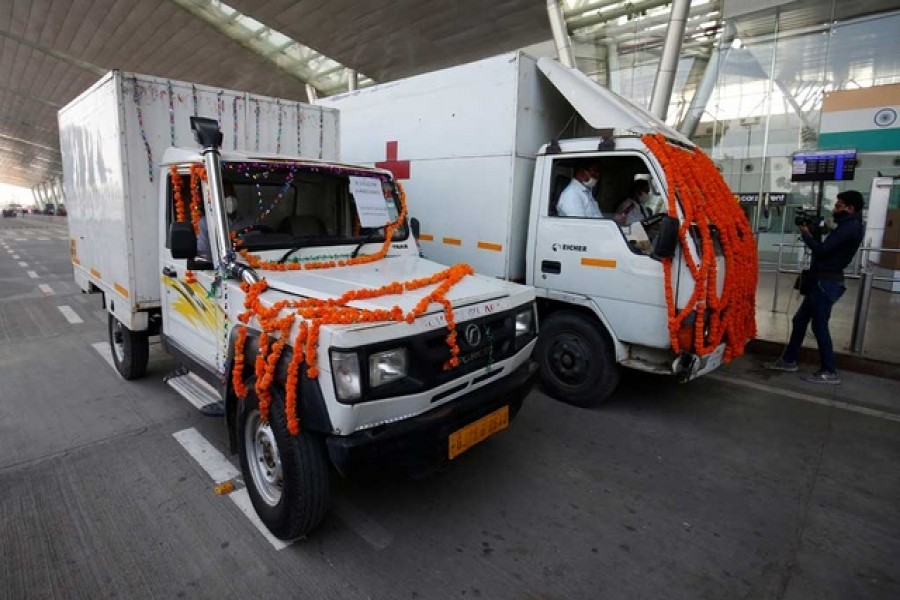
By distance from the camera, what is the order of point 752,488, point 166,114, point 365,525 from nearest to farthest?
point 365,525 → point 752,488 → point 166,114

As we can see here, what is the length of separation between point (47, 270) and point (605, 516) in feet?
50.6

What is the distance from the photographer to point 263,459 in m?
2.94

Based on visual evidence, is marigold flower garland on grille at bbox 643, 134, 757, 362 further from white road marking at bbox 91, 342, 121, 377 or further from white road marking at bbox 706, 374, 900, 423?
white road marking at bbox 91, 342, 121, 377

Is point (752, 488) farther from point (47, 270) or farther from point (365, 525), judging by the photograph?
point (47, 270)

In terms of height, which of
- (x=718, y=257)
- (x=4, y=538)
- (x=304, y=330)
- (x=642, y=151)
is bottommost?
(x=4, y=538)

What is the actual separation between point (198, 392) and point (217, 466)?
571mm

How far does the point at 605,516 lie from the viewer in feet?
10.1

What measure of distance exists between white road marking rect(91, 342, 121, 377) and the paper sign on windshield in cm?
373

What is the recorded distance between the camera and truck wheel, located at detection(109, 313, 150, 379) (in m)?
5.02

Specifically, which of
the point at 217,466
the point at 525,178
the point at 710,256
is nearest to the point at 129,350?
the point at 217,466

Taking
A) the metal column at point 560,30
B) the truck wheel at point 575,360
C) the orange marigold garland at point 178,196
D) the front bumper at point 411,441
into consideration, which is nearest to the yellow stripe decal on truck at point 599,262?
the truck wheel at point 575,360

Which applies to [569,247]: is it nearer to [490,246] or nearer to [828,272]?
[490,246]

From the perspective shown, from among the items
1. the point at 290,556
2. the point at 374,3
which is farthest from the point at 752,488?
the point at 374,3

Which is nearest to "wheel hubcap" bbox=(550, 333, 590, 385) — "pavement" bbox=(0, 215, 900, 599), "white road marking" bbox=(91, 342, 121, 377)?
"pavement" bbox=(0, 215, 900, 599)
